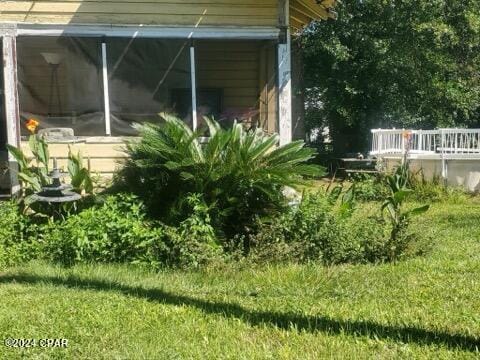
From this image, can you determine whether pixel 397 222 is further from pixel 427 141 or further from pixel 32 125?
pixel 427 141

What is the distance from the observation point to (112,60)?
8.02 metres

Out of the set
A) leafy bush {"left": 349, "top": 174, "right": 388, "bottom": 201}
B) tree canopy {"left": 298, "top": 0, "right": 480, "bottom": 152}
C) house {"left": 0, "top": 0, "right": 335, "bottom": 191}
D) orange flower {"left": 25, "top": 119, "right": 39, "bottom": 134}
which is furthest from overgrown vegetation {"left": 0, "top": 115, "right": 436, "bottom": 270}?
tree canopy {"left": 298, "top": 0, "right": 480, "bottom": 152}

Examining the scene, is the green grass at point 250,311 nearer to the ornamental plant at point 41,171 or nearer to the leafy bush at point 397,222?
the leafy bush at point 397,222

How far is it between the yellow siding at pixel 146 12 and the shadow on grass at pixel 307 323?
406 cm

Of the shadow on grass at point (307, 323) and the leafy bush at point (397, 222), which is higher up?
the leafy bush at point (397, 222)

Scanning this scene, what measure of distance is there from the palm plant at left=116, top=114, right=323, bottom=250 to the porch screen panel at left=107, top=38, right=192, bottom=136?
1.15 m

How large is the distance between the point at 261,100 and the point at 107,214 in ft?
10.8

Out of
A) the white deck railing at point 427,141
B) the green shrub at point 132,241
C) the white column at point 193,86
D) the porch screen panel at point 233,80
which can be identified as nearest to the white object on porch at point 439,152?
the white deck railing at point 427,141

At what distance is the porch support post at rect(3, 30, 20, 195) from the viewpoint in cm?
773

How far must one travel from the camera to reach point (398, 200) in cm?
666

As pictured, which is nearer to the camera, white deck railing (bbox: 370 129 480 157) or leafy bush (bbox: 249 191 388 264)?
leafy bush (bbox: 249 191 388 264)

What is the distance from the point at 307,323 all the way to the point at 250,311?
0.53 meters

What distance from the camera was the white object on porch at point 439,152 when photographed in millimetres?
13500

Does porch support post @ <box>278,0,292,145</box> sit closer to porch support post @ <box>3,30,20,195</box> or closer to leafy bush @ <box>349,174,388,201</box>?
leafy bush @ <box>349,174,388,201</box>
